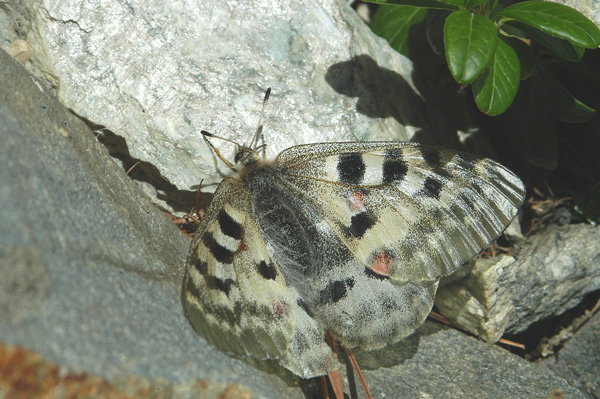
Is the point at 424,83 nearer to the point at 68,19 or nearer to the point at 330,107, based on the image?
the point at 330,107

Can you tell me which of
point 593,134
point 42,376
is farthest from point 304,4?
point 42,376

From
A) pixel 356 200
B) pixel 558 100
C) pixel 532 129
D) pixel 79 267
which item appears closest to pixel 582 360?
pixel 532 129

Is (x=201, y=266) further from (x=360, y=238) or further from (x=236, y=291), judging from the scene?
(x=360, y=238)

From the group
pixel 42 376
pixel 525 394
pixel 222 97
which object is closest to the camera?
pixel 42 376

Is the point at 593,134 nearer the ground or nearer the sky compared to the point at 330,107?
nearer the sky

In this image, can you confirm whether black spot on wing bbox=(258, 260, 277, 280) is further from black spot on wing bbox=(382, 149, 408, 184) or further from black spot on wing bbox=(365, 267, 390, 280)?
black spot on wing bbox=(382, 149, 408, 184)

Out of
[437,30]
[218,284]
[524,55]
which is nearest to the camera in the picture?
[218,284]
